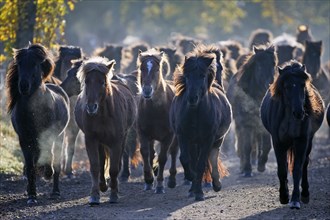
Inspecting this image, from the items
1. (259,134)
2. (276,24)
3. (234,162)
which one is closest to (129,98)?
Result: (259,134)

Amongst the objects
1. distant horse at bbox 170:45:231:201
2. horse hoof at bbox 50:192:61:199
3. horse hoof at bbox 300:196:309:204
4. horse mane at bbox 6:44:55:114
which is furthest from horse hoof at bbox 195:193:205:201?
horse mane at bbox 6:44:55:114

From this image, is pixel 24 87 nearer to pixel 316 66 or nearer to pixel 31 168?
pixel 31 168

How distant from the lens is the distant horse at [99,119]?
12766 mm

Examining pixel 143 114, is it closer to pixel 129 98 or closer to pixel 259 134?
pixel 129 98

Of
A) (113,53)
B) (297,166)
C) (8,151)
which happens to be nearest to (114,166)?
(297,166)

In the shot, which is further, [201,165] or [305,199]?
[201,165]

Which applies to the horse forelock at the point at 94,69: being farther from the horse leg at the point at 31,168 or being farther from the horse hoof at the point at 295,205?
the horse hoof at the point at 295,205

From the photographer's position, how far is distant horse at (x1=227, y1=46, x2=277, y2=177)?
17.9 metres

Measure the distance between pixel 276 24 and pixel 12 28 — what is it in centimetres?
4869

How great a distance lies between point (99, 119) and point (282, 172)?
281cm

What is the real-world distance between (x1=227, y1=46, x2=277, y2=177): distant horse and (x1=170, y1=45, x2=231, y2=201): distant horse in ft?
12.1

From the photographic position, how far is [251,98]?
18297 millimetres

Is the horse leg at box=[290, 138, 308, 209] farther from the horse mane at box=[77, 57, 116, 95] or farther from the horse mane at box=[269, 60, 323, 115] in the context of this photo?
the horse mane at box=[77, 57, 116, 95]

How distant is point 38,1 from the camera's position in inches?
821
